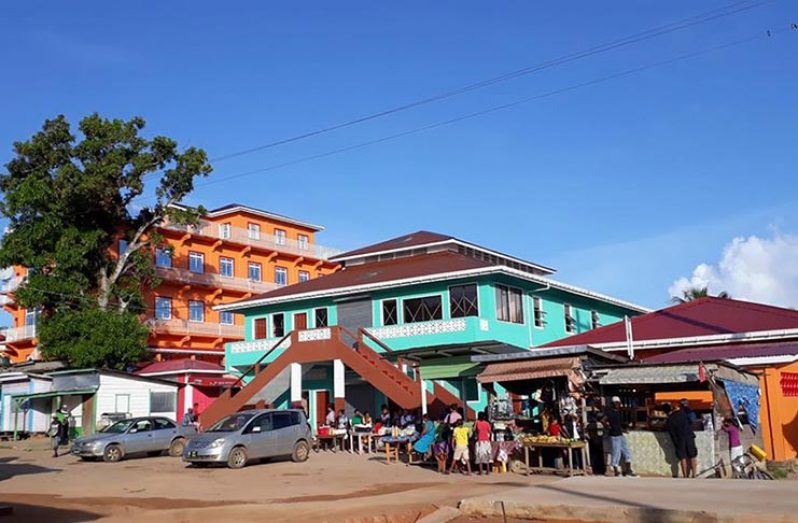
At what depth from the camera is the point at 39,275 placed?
4209 centimetres

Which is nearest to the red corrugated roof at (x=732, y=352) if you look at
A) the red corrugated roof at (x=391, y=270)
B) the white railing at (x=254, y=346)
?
the red corrugated roof at (x=391, y=270)

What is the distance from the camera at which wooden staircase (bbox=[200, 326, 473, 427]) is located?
2853cm

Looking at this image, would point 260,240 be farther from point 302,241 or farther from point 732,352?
point 732,352

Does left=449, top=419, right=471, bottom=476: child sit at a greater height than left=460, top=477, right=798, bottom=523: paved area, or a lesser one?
greater

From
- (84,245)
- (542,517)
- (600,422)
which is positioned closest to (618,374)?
(600,422)

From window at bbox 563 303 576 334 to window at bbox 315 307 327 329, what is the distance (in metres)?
11.3

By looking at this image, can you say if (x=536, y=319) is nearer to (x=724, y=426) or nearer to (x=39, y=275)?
(x=724, y=426)

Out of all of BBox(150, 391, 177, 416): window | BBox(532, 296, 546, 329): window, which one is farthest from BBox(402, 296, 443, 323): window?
BBox(150, 391, 177, 416): window

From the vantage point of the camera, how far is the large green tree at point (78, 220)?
41.2 metres

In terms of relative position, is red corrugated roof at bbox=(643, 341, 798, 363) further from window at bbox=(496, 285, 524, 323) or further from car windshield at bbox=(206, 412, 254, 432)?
car windshield at bbox=(206, 412, 254, 432)

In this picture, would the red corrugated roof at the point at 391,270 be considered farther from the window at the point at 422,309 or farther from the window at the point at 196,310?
the window at the point at 196,310

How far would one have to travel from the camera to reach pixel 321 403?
37406mm

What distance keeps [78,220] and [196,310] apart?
11.9 meters

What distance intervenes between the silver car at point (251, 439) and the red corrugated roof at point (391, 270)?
11965 millimetres
